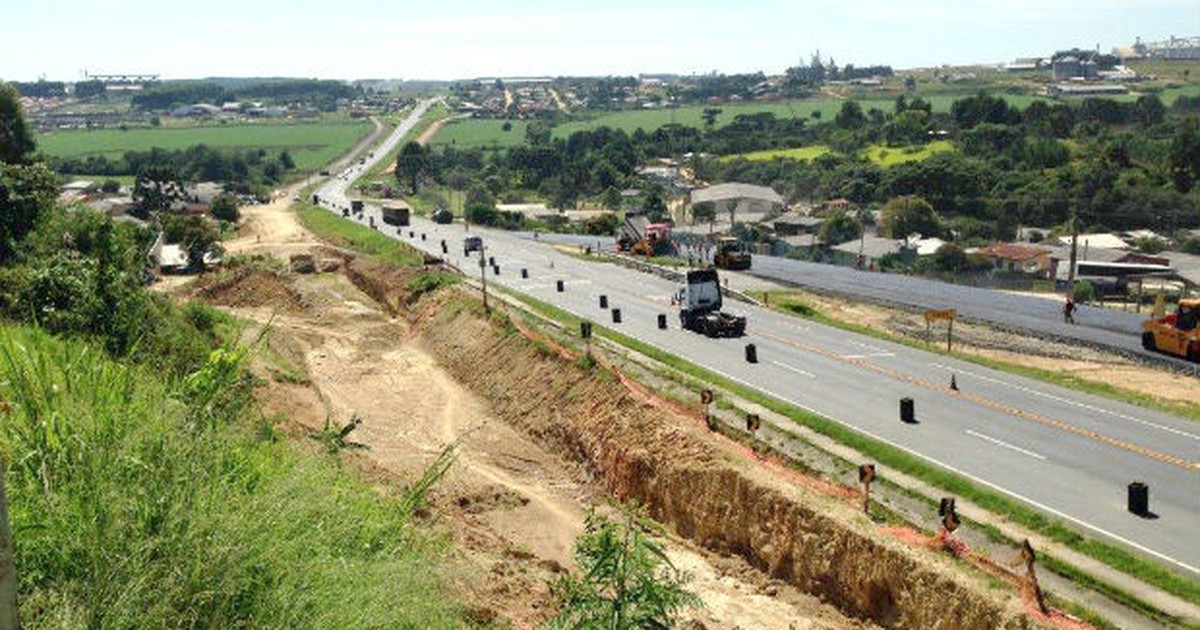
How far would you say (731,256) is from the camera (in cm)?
6656

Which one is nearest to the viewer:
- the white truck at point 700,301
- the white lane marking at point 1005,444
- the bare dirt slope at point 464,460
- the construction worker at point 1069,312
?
the bare dirt slope at point 464,460

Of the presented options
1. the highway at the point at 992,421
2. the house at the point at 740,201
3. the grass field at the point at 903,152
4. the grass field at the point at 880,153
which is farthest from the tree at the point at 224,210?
the grass field at the point at 903,152

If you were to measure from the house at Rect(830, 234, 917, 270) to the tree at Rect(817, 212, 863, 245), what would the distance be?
6.17 m

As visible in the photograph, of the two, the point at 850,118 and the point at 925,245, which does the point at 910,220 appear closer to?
the point at 925,245

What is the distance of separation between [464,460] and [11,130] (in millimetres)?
43624

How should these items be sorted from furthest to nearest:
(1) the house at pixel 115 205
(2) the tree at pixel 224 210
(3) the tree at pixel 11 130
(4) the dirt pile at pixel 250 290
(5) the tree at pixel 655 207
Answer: (5) the tree at pixel 655 207 → (2) the tree at pixel 224 210 → (1) the house at pixel 115 205 → (4) the dirt pile at pixel 250 290 → (3) the tree at pixel 11 130

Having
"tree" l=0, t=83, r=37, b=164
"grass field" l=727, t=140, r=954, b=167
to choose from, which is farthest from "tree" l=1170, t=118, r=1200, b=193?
"tree" l=0, t=83, r=37, b=164

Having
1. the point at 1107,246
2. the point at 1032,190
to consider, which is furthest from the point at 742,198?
the point at 1107,246

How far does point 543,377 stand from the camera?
40312 mm

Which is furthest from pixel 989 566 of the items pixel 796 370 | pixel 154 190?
pixel 154 190

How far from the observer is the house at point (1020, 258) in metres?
75.3

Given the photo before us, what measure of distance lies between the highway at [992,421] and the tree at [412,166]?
113 m

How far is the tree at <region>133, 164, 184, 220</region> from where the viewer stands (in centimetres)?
11462

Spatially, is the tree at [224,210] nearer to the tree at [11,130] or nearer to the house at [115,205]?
the house at [115,205]
